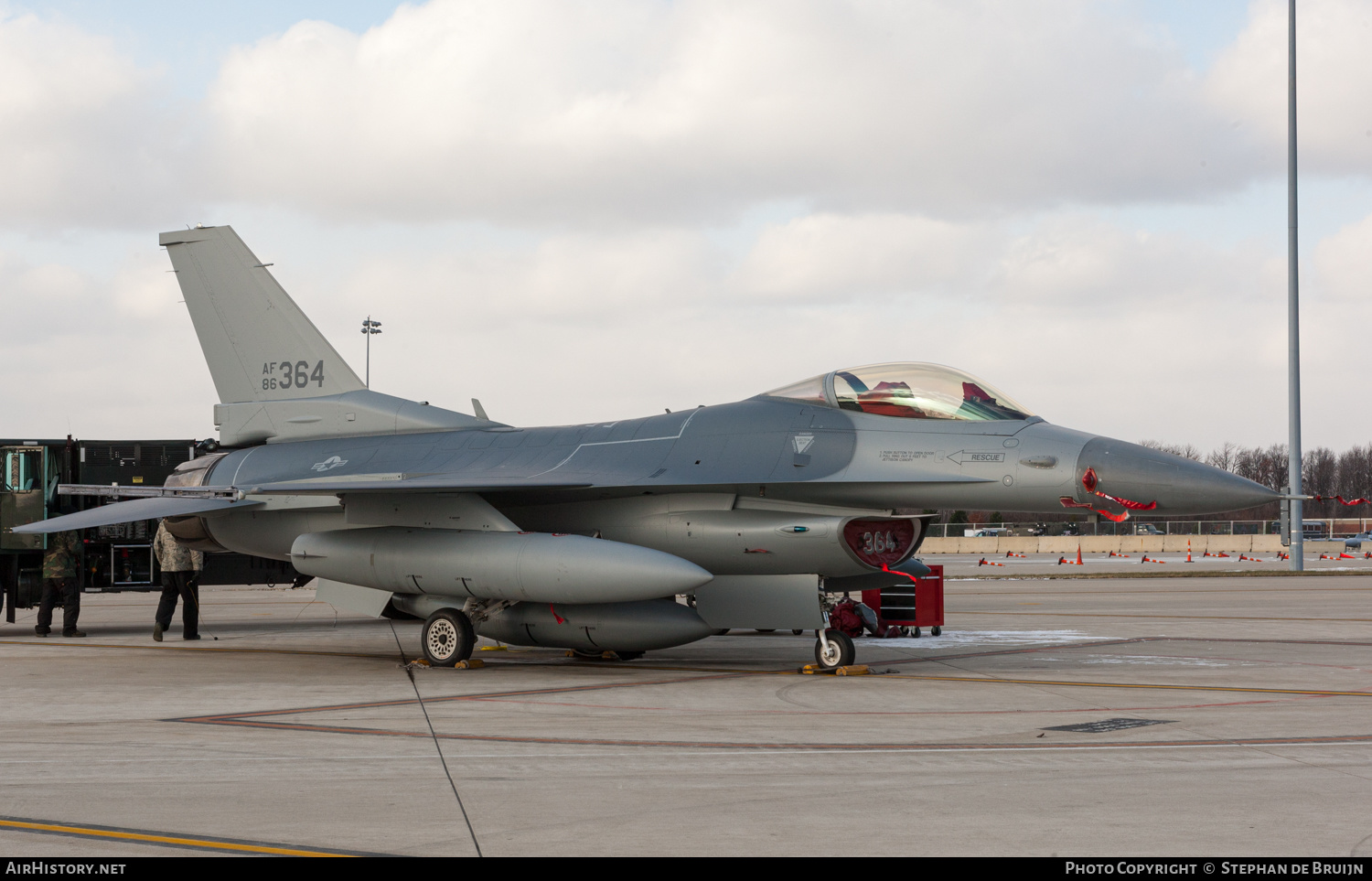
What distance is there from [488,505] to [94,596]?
20.1 m

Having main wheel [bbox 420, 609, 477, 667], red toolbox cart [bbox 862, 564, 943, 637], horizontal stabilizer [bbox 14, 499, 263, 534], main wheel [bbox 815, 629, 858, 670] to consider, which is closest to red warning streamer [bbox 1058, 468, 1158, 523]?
main wheel [bbox 815, 629, 858, 670]

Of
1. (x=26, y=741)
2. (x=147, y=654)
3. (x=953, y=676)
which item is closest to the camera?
(x=26, y=741)

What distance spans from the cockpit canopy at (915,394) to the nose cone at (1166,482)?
96 centimetres

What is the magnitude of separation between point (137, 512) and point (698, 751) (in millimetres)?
8541

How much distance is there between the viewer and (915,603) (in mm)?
15008

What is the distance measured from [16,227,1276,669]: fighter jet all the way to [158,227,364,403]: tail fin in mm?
497

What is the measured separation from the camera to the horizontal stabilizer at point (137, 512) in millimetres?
13242

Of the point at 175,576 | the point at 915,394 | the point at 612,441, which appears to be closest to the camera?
the point at 915,394

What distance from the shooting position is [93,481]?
18.2 metres

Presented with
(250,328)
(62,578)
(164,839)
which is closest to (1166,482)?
(164,839)

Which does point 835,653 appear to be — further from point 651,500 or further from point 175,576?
point 175,576
